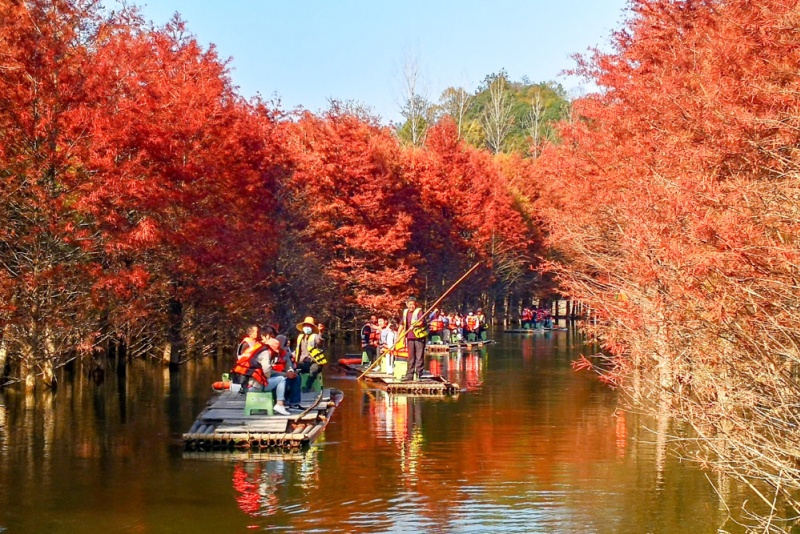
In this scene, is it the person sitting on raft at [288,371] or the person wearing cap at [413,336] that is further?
the person wearing cap at [413,336]

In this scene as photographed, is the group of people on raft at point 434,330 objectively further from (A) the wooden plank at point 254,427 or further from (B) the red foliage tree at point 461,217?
(A) the wooden plank at point 254,427

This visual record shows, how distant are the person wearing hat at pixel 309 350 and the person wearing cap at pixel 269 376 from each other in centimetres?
353

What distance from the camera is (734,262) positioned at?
41.1 ft

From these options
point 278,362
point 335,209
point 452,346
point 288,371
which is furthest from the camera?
point 335,209

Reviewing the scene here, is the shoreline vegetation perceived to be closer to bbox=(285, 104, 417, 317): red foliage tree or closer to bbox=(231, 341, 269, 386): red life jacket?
bbox=(285, 104, 417, 317): red foliage tree

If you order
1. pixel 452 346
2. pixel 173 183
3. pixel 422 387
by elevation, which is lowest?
pixel 422 387

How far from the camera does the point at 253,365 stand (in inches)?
822

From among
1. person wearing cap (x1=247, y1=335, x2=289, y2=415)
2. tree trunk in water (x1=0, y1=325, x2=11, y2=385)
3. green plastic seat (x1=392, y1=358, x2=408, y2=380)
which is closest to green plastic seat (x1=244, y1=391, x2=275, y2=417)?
person wearing cap (x1=247, y1=335, x2=289, y2=415)

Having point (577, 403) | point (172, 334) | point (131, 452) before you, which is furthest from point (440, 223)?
point (131, 452)

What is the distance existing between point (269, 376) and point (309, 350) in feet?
13.9

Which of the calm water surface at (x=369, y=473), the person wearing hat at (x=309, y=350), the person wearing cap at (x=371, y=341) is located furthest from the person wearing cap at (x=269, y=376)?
the person wearing cap at (x=371, y=341)

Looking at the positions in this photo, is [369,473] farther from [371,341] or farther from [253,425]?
[371,341]

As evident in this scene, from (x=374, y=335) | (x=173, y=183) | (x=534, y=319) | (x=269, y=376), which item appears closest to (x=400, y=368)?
(x=173, y=183)

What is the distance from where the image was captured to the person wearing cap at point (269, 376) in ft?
68.5
